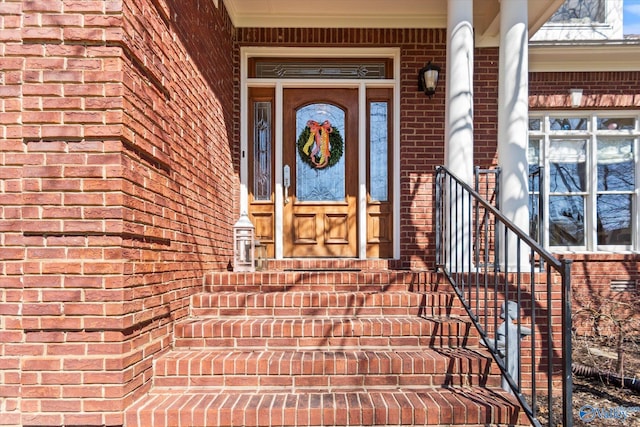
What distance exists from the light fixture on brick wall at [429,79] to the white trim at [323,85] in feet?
0.87

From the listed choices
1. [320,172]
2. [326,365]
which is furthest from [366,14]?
[326,365]

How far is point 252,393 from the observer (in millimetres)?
2430

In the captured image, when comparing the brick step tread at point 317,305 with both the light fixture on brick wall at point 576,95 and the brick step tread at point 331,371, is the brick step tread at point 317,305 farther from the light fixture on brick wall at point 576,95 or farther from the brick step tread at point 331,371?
the light fixture on brick wall at point 576,95

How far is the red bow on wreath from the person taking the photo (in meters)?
4.77

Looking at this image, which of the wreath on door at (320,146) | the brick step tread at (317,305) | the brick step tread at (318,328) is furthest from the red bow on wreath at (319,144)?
the brick step tread at (318,328)

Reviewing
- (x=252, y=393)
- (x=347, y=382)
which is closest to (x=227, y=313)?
(x=252, y=393)

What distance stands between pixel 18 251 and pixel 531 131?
5.52 metres

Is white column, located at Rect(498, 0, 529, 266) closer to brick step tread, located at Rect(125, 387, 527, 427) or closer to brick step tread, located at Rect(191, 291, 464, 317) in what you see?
brick step tread, located at Rect(191, 291, 464, 317)

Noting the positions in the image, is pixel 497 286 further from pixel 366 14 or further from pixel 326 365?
pixel 366 14

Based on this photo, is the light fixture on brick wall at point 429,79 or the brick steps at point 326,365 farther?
the light fixture on brick wall at point 429,79

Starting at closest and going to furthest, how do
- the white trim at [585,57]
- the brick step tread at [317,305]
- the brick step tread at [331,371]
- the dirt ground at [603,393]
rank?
the brick step tread at [331,371] < the brick step tread at [317,305] < the dirt ground at [603,393] < the white trim at [585,57]

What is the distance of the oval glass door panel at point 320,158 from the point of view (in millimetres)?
4777

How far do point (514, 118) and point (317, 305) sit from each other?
2.43 m

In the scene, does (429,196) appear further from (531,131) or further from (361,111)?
(531,131)
